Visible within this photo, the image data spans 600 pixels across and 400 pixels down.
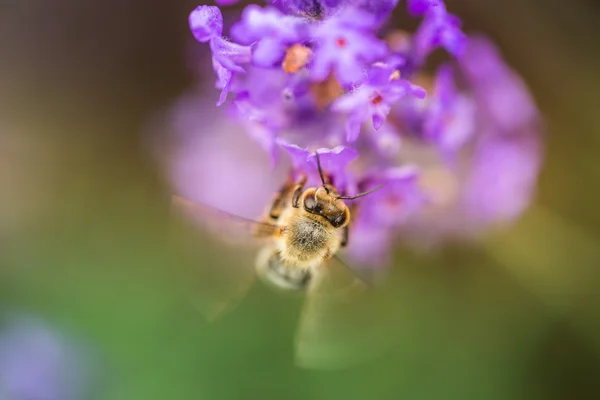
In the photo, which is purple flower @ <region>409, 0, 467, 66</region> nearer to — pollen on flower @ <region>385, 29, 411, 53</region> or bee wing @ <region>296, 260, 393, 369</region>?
pollen on flower @ <region>385, 29, 411, 53</region>

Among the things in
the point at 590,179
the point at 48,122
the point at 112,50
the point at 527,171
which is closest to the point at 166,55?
the point at 112,50

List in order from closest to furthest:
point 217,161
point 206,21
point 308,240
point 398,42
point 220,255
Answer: point 206,21
point 308,240
point 398,42
point 220,255
point 217,161

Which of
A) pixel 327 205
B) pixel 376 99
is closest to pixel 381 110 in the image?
pixel 376 99

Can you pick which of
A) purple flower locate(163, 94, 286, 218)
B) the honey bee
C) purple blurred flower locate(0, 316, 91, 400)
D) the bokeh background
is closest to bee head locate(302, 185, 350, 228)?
the honey bee

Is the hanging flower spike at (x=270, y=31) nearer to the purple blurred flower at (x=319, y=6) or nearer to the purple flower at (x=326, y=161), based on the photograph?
the purple blurred flower at (x=319, y=6)

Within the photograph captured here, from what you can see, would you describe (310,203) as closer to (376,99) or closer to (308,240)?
(308,240)

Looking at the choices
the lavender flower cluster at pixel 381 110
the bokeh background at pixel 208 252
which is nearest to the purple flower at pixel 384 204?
the lavender flower cluster at pixel 381 110

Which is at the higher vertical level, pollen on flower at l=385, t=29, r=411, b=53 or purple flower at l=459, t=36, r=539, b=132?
pollen on flower at l=385, t=29, r=411, b=53

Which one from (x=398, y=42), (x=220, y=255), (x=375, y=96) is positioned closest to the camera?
(x=375, y=96)
